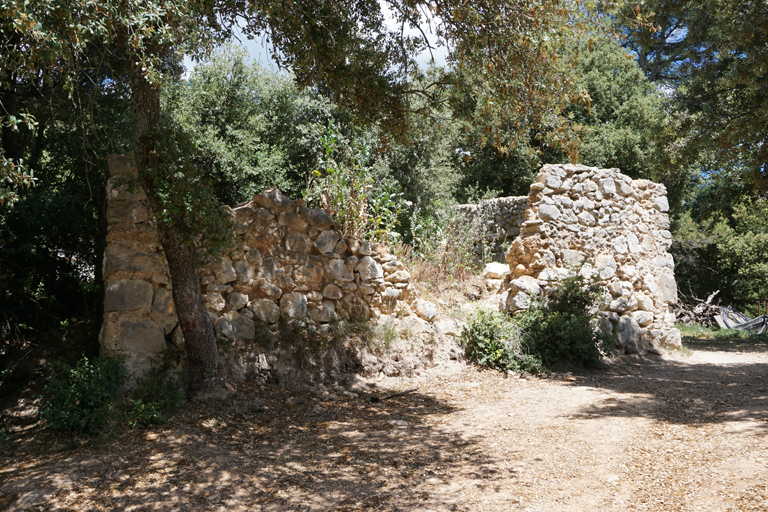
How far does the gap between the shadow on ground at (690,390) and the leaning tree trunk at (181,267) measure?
375 cm

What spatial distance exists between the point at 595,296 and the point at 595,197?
177cm

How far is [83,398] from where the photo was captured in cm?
431

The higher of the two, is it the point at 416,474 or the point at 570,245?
the point at 570,245

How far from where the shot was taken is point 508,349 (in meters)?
7.03

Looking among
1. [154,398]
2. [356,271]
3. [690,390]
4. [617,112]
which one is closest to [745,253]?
[617,112]

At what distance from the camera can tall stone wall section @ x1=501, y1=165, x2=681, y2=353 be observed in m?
7.96

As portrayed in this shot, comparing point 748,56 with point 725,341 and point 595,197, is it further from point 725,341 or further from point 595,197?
point 725,341

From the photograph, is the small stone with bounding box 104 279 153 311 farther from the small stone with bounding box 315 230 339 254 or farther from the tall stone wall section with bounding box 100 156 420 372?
the small stone with bounding box 315 230 339 254

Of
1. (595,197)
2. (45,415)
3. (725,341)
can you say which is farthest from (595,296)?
(45,415)

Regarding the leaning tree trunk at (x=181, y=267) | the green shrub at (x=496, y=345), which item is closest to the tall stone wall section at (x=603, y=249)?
the green shrub at (x=496, y=345)

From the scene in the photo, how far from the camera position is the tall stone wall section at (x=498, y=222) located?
1084 cm

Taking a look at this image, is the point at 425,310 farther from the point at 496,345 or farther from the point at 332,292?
the point at 332,292

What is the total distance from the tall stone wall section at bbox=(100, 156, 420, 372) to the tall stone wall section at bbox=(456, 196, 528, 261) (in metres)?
4.15

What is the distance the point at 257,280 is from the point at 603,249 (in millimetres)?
5683
